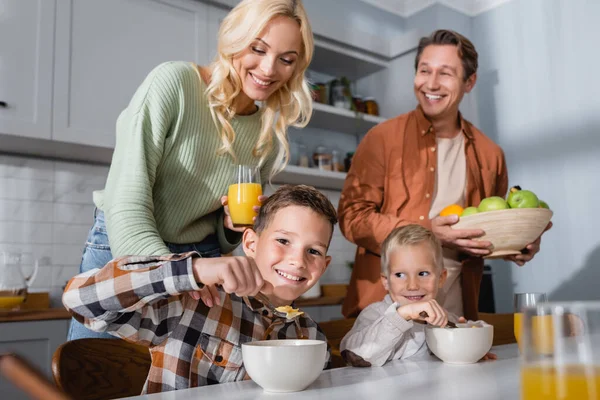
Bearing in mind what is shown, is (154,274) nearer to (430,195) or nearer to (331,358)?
(331,358)

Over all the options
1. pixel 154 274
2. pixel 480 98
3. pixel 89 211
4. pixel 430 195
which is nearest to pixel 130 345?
pixel 154 274

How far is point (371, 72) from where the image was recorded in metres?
3.97

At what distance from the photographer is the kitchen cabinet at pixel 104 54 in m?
2.43

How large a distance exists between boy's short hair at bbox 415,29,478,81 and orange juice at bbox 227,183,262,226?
0.85m

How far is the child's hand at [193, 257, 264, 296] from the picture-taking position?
0.79 metres

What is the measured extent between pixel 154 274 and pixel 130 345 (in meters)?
0.28

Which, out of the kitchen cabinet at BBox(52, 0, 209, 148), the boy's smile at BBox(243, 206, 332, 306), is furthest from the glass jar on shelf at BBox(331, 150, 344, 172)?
the boy's smile at BBox(243, 206, 332, 306)

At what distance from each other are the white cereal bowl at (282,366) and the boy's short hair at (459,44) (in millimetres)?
1368

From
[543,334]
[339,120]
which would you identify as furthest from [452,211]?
[339,120]

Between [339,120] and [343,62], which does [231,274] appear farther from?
[343,62]

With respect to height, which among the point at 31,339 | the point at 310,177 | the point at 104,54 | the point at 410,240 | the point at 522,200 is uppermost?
the point at 104,54

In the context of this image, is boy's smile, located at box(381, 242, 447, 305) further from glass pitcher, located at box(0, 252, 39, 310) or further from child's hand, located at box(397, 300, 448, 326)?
glass pitcher, located at box(0, 252, 39, 310)

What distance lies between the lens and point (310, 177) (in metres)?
3.33

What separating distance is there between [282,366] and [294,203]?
51cm
